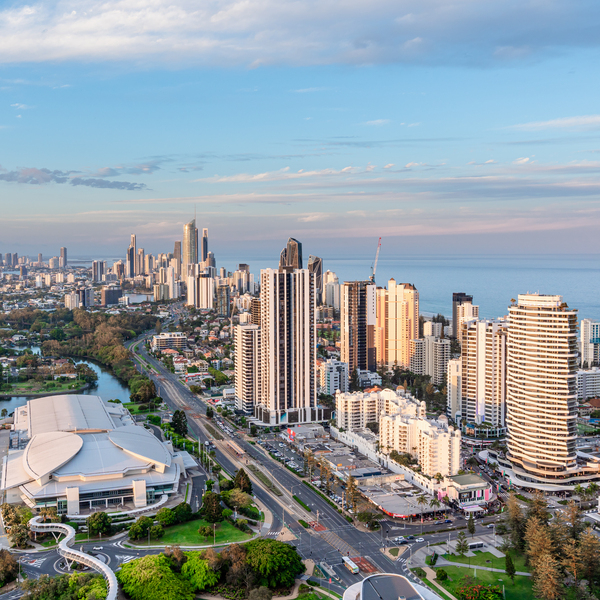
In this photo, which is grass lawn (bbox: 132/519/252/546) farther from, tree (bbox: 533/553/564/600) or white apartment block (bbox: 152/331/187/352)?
white apartment block (bbox: 152/331/187/352)

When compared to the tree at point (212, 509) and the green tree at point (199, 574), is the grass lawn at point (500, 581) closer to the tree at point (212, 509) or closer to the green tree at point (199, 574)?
the green tree at point (199, 574)

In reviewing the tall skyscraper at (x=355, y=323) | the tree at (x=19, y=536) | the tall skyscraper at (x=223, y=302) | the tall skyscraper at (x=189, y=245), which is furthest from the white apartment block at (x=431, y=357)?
the tall skyscraper at (x=189, y=245)

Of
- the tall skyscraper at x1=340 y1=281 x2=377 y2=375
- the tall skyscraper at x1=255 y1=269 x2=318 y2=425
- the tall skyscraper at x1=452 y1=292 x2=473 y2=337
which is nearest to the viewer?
the tall skyscraper at x1=255 y1=269 x2=318 y2=425

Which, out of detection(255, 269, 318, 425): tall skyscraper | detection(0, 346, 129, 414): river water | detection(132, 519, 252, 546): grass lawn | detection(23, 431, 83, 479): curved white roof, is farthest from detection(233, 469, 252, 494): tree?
detection(0, 346, 129, 414): river water

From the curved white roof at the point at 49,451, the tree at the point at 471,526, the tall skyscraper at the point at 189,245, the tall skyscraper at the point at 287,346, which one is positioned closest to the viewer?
the tree at the point at 471,526

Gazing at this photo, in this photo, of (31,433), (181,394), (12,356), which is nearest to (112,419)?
(31,433)

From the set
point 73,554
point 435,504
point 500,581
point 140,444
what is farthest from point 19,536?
point 500,581

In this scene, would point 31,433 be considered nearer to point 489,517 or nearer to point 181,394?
point 181,394
